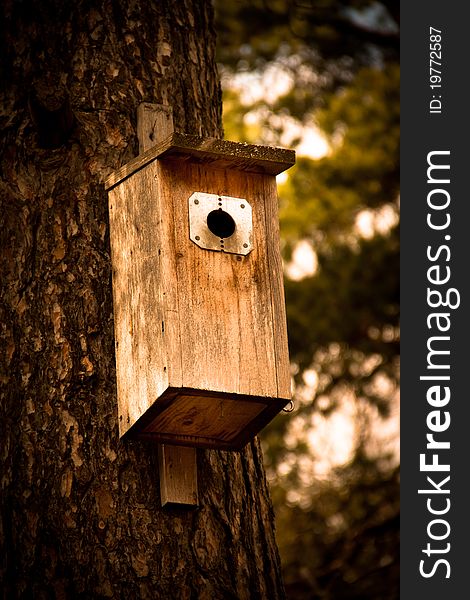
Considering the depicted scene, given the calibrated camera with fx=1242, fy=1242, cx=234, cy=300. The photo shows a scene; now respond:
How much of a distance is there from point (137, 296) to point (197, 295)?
0.59ft

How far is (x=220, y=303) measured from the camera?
3.60 meters

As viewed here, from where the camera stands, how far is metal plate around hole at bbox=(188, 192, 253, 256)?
364 centimetres

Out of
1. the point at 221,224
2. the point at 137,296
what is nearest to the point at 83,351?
the point at 137,296

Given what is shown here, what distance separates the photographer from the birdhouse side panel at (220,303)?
11.5 ft

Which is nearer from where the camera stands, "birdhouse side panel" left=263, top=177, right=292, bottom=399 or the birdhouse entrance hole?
"birdhouse side panel" left=263, top=177, right=292, bottom=399

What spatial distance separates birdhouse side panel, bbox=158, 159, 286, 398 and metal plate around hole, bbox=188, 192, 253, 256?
16 millimetres

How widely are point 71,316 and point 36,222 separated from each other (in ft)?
1.07

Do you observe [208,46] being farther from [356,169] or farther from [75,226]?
[356,169]

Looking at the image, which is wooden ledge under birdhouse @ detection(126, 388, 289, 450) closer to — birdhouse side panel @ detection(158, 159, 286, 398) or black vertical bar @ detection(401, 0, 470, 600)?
birdhouse side panel @ detection(158, 159, 286, 398)

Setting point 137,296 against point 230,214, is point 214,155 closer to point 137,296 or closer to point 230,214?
point 230,214

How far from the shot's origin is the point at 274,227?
12.6 ft

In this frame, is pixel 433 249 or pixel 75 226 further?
pixel 433 249

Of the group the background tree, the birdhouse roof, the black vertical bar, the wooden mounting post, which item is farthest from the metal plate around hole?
the background tree

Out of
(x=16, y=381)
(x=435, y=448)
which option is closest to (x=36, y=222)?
(x=16, y=381)
